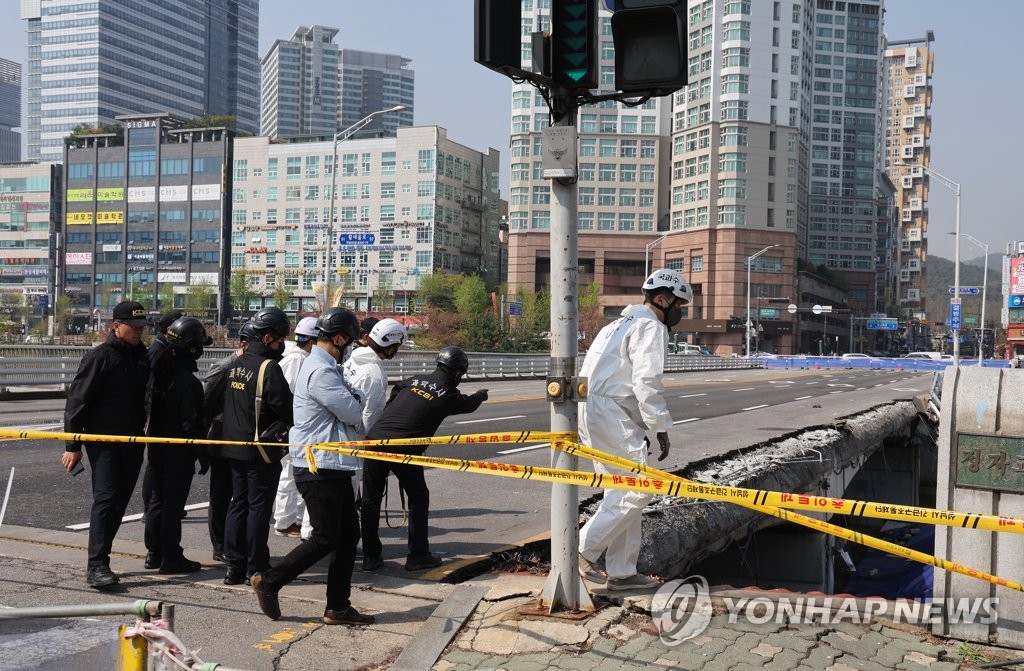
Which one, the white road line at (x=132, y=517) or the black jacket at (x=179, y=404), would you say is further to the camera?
the white road line at (x=132, y=517)

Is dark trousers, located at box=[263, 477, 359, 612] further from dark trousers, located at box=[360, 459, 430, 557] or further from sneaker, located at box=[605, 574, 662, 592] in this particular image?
sneaker, located at box=[605, 574, 662, 592]

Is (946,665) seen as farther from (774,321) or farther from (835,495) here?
(774,321)

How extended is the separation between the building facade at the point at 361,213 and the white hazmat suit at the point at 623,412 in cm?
9447

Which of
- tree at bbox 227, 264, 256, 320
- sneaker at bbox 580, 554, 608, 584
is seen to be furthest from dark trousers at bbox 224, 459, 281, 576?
tree at bbox 227, 264, 256, 320

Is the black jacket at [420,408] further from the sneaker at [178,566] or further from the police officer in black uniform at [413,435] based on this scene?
the sneaker at [178,566]

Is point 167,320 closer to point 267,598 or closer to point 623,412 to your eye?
point 267,598

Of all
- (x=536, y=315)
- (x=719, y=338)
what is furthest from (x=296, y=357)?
(x=719, y=338)

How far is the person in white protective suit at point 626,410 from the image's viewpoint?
18.5ft

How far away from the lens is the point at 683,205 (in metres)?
102

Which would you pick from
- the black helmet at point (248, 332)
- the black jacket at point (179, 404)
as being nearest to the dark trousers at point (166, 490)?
the black jacket at point (179, 404)

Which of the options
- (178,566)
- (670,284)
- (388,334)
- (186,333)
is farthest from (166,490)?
(670,284)

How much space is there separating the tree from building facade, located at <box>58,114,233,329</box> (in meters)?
5.87

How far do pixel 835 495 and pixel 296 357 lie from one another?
7.53 metres

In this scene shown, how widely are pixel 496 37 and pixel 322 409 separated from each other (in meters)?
2.30
